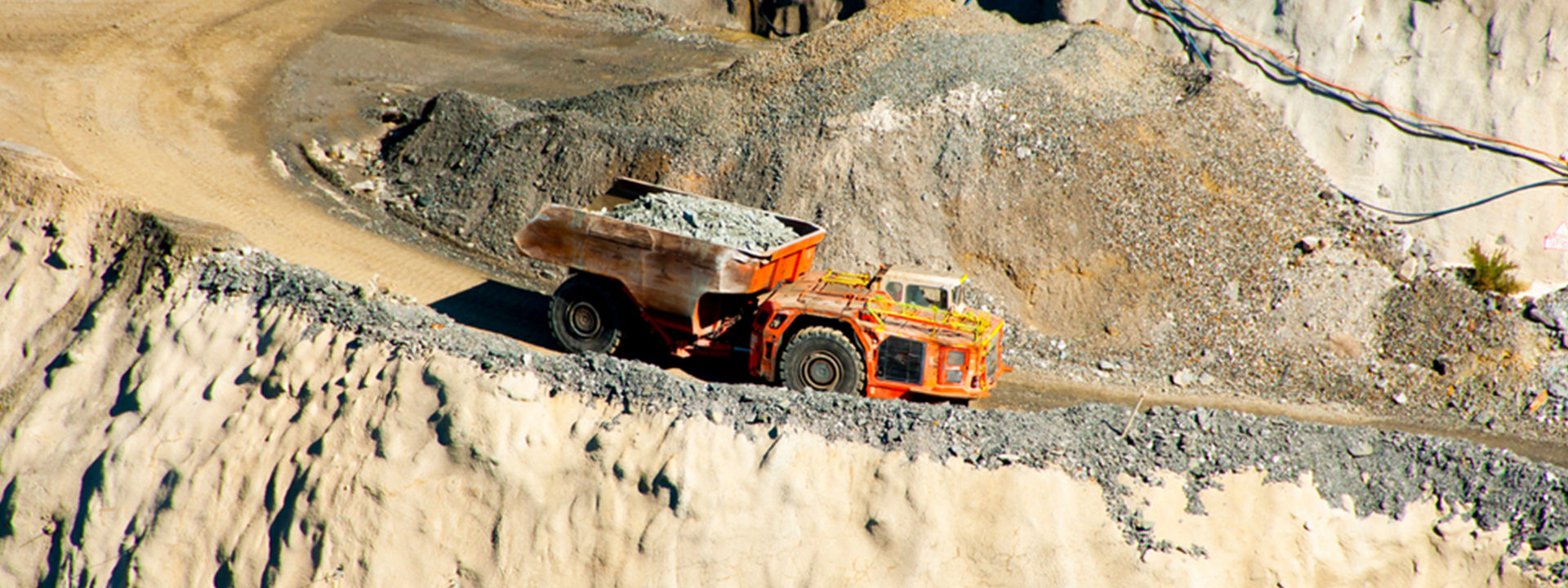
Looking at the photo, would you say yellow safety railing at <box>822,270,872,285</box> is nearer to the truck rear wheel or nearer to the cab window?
the cab window

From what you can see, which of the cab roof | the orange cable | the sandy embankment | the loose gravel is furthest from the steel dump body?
the orange cable

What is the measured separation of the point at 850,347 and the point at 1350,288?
325 inches

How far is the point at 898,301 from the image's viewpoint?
10.8 meters

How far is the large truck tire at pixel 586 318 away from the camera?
11336 millimetres

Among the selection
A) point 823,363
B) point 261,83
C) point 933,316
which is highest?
point 933,316

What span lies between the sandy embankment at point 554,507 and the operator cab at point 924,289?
8.88 feet

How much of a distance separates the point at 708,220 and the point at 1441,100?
40.1 ft

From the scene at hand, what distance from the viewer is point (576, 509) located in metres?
8.49

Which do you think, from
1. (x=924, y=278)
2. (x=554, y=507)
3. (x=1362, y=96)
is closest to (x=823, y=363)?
(x=924, y=278)

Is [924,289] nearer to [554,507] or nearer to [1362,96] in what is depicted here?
[554,507]

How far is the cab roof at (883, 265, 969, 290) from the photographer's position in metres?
10.8

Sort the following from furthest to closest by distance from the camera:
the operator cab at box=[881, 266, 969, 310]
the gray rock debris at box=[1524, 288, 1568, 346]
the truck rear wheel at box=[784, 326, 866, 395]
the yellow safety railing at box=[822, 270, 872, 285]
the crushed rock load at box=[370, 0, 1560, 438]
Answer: the gray rock debris at box=[1524, 288, 1568, 346] < the crushed rock load at box=[370, 0, 1560, 438] < the yellow safety railing at box=[822, 270, 872, 285] < the operator cab at box=[881, 266, 969, 310] < the truck rear wheel at box=[784, 326, 866, 395]

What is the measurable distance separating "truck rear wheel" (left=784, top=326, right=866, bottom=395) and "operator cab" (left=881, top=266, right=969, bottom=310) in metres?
0.89

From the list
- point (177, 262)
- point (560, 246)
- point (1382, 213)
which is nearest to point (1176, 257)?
point (1382, 213)
